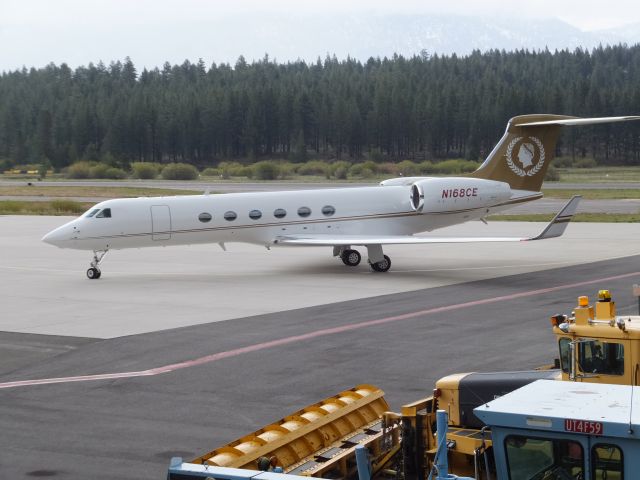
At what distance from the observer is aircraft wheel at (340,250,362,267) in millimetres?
33750

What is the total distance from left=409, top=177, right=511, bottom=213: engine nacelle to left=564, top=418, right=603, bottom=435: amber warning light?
85.5 feet

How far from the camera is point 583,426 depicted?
6.71 meters

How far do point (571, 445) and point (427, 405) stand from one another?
3.74 m

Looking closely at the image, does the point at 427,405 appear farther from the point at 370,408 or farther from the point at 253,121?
the point at 253,121

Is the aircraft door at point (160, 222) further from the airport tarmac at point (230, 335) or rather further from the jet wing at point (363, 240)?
the jet wing at point (363, 240)

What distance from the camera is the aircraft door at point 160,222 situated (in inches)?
1211

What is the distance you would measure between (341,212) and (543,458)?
25641 millimetres

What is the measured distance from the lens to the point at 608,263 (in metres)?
32.9

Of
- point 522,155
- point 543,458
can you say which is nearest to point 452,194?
point 522,155

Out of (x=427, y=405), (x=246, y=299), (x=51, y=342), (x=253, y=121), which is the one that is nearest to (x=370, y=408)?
(x=427, y=405)

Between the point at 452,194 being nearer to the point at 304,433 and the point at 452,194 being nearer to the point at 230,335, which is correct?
the point at 230,335

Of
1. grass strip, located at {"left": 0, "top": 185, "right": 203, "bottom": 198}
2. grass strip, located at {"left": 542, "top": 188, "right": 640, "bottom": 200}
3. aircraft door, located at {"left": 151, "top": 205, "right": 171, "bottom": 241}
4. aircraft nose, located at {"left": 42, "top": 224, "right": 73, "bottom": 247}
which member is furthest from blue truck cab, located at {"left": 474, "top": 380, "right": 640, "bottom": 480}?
grass strip, located at {"left": 0, "top": 185, "right": 203, "bottom": 198}

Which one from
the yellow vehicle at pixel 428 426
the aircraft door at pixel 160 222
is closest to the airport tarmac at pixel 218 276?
the aircraft door at pixel 160 222

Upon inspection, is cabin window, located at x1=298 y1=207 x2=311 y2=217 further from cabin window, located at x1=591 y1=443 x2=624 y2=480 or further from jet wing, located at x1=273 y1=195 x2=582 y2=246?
cabin window, located at x1=591 y1=443 x2=624 y2=480
